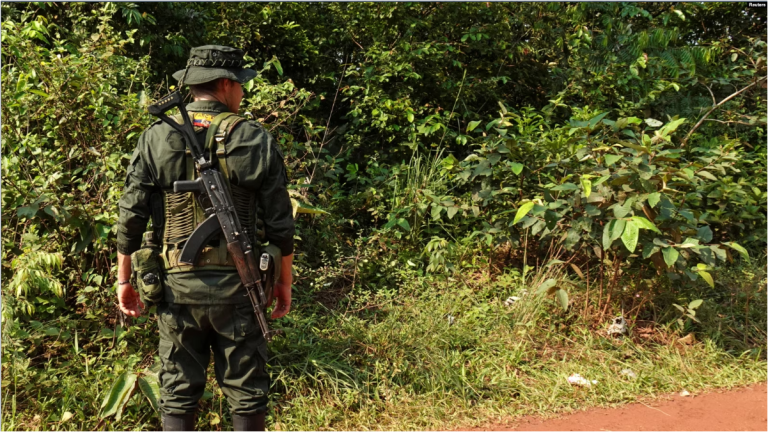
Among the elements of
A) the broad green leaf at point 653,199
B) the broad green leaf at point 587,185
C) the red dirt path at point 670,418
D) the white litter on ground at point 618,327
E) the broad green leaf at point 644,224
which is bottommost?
the red dirt path at point 670,418

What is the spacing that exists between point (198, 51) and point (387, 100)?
321 cm

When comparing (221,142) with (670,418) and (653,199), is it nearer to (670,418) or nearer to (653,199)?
(653,199)

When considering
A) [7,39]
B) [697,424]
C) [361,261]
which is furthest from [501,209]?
[7,39]

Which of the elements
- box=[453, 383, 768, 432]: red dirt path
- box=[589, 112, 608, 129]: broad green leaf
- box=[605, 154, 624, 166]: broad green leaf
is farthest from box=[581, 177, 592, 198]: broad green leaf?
box=[453, 383, 768, 432]: red dirt path

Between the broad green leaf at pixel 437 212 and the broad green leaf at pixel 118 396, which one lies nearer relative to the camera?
the broad green leaf at pixel 118 396

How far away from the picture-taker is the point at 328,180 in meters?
5.75

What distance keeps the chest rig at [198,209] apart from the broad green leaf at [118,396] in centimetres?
86

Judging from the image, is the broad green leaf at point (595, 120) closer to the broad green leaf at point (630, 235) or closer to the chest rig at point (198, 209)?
the broad green leaf at point (630, 235)

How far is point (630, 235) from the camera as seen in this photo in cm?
375

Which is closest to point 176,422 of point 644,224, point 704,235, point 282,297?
point 282,297

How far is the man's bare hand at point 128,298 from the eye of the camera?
2713mm

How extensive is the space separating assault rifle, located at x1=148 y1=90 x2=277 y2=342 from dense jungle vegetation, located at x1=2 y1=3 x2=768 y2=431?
102 cm

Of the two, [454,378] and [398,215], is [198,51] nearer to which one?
[454,378]

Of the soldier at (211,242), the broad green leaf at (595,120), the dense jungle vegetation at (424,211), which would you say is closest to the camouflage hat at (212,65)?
the soldier at (211,242)
